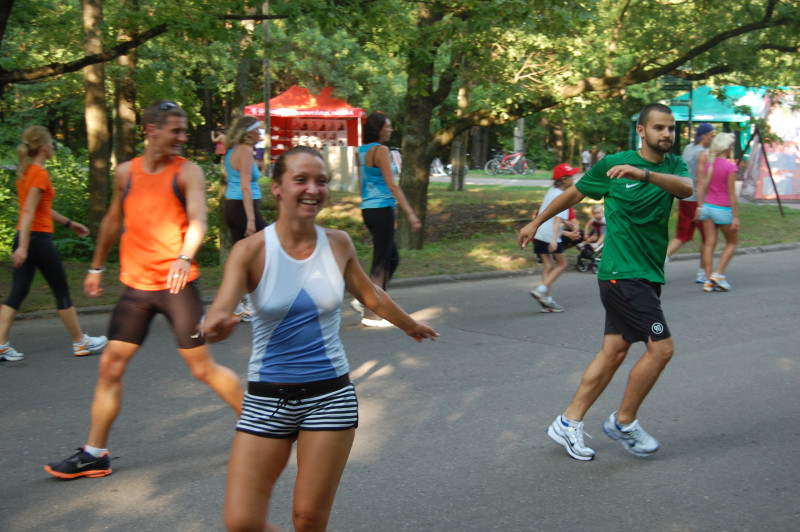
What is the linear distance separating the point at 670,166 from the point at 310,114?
23.5 m

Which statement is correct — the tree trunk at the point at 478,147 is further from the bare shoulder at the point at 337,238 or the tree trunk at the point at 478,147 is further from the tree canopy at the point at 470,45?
the bare shoulder at the point at 337,238

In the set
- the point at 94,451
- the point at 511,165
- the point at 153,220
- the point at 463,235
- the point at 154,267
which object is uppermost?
the point at 153,220

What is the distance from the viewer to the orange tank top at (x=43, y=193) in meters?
6.80

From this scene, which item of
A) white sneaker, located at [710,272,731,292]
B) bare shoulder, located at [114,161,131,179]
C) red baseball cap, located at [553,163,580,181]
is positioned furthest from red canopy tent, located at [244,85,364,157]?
bare shoulder, located at [114,161,131,179]

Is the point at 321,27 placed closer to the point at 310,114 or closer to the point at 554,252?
the point at 554,252

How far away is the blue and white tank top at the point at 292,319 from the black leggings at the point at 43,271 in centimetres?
457

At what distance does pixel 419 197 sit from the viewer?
49.9 ft

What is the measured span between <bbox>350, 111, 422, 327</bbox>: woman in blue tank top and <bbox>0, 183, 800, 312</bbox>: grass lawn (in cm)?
281

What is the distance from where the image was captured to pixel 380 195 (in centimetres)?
825

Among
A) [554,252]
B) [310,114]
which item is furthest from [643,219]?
[310,114]

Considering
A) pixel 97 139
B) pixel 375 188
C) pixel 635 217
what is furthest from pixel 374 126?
pixel 97 139

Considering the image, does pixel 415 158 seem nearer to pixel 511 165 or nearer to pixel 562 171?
pixel 562 171

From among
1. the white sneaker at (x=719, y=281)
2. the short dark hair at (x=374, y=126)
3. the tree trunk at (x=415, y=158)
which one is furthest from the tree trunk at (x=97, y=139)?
the white sneaker at (x=719, y=281)

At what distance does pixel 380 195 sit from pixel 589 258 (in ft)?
16.7
